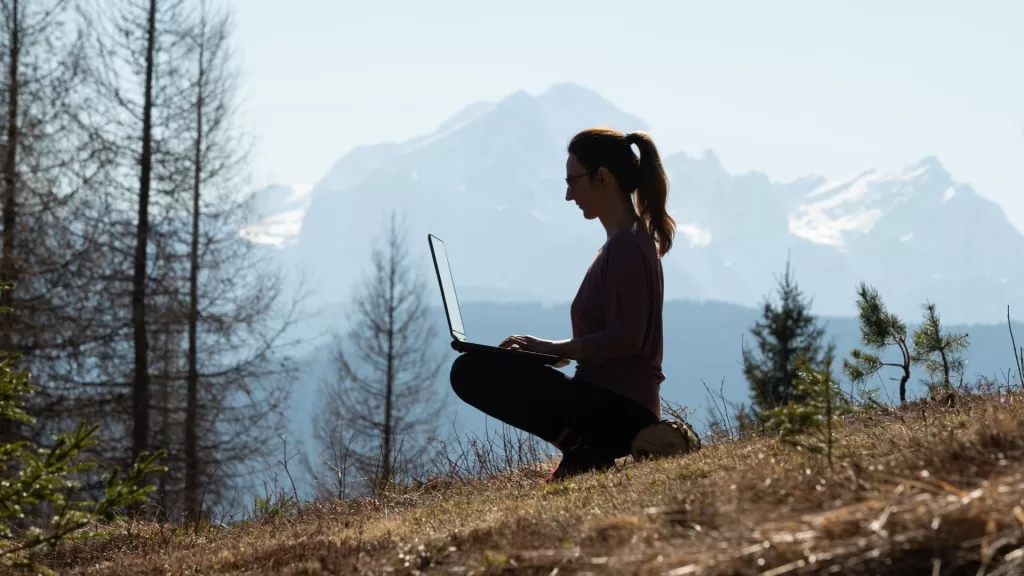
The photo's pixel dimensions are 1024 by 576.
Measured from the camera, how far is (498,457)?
689cm

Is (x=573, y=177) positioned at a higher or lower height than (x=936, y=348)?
higher

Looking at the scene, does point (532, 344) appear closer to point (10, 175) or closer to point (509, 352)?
point (509, 352)

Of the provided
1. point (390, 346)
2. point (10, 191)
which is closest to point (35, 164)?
point (10, 191)

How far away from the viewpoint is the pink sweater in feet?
16.8

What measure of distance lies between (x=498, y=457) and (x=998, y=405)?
3.60 m

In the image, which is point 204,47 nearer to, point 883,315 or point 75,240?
point 75,240

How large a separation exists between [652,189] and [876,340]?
2.32 metres

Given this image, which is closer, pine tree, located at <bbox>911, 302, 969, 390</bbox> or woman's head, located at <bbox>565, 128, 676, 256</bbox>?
woman's head, located at <bbox>565, 128, 676, 256</bbox>

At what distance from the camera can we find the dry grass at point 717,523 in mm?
2191

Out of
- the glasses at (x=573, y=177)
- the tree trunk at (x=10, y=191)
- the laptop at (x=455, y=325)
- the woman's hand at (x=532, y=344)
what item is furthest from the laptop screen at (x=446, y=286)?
the tree trunk at (x=10, y=191)

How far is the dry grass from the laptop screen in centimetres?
109

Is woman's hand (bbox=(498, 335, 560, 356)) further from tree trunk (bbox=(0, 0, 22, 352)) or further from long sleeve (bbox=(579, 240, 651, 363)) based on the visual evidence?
tree trunk (bbox=(0, 0, 22, 352))

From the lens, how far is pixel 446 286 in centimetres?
568

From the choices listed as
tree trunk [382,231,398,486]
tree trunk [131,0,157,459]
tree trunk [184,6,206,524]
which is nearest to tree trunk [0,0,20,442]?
tree trunk [131,0,157,459]
